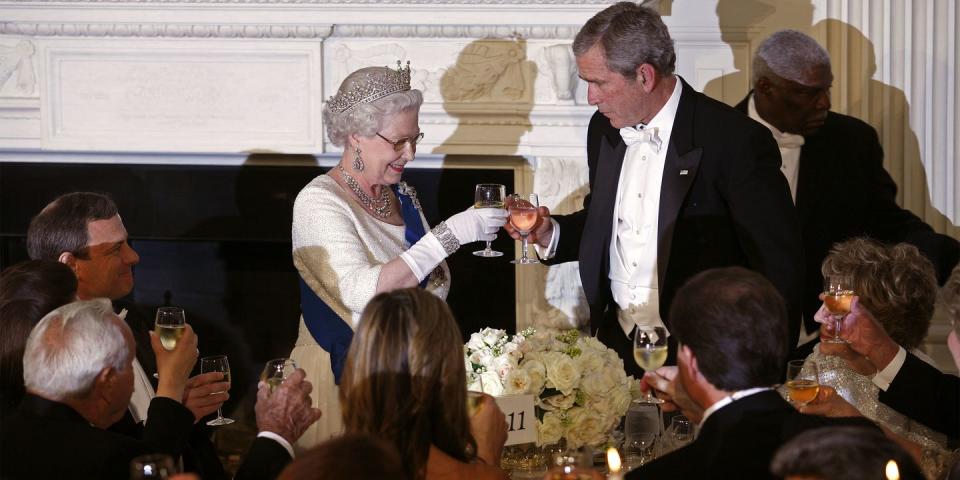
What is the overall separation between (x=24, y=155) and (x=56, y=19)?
59 cm

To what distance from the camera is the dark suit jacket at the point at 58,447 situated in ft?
6.92

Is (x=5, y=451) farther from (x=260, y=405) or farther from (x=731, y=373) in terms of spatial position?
(x=731, y=373)

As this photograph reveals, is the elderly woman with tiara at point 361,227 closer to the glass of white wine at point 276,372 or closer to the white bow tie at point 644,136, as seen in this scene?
the white bow tie at point 644,136

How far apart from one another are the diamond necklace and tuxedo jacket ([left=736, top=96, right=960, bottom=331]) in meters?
1.42

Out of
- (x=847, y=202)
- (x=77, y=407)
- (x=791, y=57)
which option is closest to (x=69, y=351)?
(x=77, y=407)

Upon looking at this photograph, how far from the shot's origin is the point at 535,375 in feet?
8.58

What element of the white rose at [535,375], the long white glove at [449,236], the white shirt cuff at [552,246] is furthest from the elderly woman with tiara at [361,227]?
the white rose at [535,375]

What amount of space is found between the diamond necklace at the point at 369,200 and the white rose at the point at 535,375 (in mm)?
941

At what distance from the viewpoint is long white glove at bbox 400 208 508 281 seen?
319cm

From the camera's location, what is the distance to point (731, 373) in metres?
2.05

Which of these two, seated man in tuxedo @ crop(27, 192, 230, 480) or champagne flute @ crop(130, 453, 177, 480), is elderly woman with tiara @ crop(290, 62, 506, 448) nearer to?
seated man in tuxedo @ crop(27, 192, 230, 480)

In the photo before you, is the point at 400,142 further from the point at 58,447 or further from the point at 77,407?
the point at 58,447

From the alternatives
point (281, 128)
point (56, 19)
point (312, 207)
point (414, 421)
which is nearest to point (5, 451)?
point (414, 421)

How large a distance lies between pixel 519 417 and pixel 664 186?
40.0 inches
